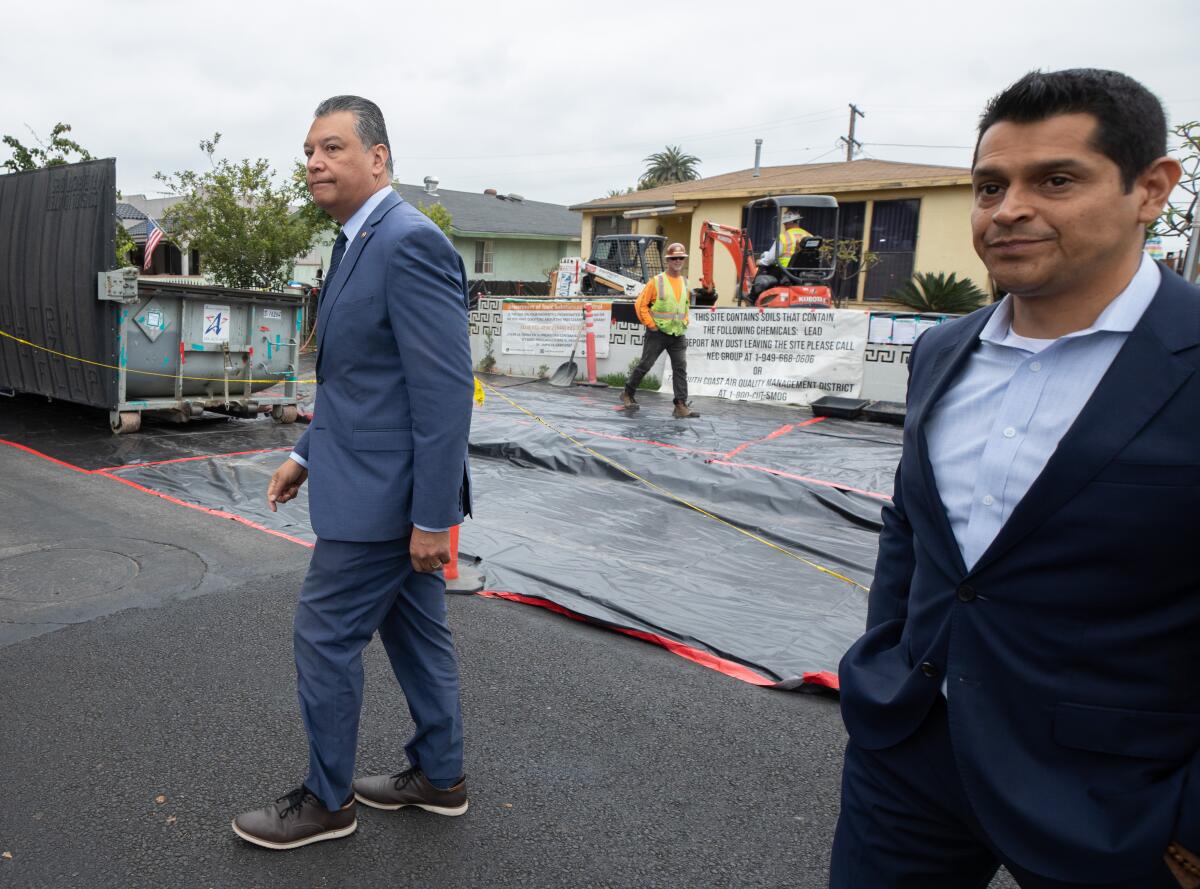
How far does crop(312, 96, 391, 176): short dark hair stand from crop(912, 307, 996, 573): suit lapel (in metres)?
1.73

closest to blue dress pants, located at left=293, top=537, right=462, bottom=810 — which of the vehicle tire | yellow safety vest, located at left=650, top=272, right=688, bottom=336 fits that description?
the vehicle tire

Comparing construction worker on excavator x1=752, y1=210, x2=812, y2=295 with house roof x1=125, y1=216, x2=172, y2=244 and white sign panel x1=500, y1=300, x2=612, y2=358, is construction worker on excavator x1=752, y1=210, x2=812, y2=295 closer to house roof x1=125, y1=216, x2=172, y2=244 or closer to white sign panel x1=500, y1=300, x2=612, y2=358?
white sign panel x1=500, y1=300, x2=612, y2=358

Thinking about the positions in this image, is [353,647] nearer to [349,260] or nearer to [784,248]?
[349,260]

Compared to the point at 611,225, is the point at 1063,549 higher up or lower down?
lower down

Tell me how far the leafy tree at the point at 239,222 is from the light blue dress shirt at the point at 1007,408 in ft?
68.2

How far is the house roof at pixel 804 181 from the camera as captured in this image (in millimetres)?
19953

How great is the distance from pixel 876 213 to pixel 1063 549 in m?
21.2

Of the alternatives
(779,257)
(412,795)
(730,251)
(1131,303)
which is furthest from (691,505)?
(730,251)

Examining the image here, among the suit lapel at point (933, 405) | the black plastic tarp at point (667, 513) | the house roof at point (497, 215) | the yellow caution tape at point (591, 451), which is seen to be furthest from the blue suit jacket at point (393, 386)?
the house roof at point (497, 215)

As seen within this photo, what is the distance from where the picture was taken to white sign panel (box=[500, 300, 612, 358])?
1435 cm

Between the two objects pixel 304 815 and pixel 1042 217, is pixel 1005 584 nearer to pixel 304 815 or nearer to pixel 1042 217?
pixel 1042 217

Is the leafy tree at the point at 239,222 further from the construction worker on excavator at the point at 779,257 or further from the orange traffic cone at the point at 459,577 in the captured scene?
the orange traffic cone at the point at 459,577

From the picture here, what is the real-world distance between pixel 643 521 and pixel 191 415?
5.62 meters

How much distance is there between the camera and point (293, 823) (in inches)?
100
